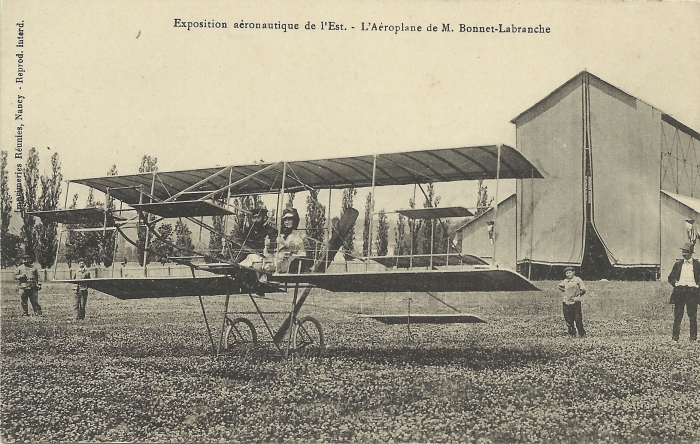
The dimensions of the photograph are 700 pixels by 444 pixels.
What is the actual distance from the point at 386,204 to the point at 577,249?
24.9 feet

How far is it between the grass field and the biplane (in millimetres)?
739

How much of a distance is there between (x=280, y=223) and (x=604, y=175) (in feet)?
32.5

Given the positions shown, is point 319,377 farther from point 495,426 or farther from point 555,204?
point 555,204

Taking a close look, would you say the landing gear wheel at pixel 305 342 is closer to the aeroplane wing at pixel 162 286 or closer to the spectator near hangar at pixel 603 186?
the aeroplane wing at pixel 162 286

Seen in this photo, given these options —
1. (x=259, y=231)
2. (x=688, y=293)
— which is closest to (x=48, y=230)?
(x=259, y=231)

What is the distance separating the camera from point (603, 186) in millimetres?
15352

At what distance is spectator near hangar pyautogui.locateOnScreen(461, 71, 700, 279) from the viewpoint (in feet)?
46.9

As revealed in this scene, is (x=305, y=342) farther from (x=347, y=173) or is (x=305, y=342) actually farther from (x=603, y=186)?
(x=603, y=186)

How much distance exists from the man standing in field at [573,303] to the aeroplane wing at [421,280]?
407 cm

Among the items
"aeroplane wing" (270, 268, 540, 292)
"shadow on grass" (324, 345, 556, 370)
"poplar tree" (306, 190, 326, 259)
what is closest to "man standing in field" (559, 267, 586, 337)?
"shadow on grass" (324, 345, 556, 370)

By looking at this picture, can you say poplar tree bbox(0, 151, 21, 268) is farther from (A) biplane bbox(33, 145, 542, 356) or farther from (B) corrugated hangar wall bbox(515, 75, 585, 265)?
(B) corrugated hangar wall bbox(515, 75, 585, 265)

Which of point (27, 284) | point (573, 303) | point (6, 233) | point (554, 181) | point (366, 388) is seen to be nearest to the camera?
point (366, 388)

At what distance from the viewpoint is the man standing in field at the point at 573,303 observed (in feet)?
37.8

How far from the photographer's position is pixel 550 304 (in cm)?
1539
